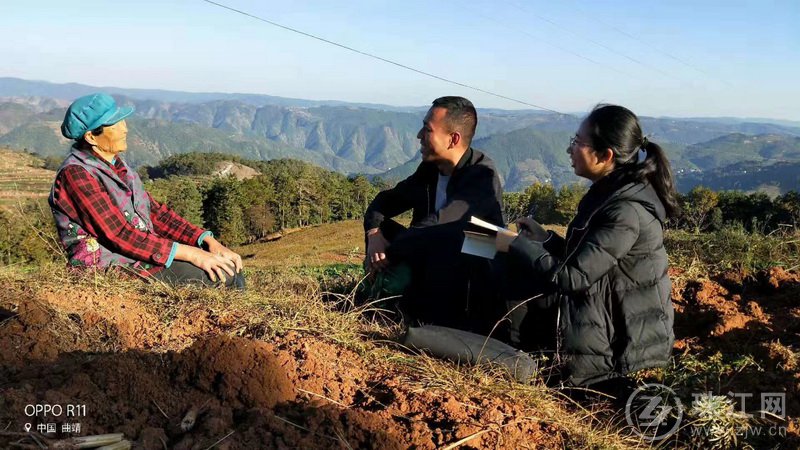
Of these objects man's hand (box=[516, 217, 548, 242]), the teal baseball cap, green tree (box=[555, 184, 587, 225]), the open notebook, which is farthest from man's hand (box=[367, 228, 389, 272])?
green tree (box=[555, 184, 587, 225])

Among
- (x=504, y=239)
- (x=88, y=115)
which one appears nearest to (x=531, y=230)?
(x=504, y=239)

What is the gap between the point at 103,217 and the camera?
3.78 metres

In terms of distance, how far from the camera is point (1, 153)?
118 m

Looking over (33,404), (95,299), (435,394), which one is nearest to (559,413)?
(435,394)

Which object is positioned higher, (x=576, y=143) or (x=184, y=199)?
(x=576, y=143)

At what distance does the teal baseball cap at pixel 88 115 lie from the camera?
12.6 feet

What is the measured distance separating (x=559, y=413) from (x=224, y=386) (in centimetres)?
158

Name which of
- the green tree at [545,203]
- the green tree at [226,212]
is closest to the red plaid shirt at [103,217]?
the green tree at [226,212]

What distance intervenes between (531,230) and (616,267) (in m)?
0.54

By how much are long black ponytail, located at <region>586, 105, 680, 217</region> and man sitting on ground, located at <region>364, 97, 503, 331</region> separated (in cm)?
112

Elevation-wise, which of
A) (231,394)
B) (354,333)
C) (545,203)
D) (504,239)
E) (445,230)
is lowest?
(545,203)

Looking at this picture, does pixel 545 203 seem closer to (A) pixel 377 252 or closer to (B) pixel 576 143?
(A) pixel 377 252

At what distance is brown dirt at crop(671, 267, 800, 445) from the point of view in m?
3.12

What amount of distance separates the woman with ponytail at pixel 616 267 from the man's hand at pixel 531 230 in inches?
3.7
